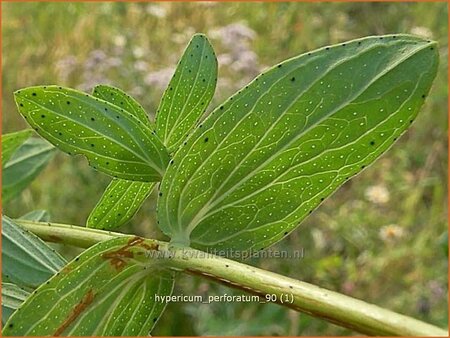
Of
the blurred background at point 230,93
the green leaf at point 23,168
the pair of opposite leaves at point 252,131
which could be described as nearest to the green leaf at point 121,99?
the pair of opposite leaves at point 252,131

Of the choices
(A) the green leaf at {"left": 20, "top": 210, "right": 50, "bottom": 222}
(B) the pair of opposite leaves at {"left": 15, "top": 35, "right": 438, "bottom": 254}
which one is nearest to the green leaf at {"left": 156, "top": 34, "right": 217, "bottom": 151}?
(B) the pair of opposite leaves at {"left": 15, "top": 35, "right": 438, "bottom": 254}

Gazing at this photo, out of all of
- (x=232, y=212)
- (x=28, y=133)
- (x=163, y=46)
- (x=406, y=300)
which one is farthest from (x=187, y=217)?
(x=163, y=46)

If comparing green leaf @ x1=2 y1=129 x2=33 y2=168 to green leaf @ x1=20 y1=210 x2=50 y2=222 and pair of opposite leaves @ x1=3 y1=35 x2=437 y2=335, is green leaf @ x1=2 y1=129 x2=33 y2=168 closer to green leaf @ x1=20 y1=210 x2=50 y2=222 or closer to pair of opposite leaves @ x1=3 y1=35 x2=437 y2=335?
green leaf @ x1=20 y1=210 x2=50 y2=222

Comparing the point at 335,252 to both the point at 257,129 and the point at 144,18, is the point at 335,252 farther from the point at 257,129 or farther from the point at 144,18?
the point at 257,129

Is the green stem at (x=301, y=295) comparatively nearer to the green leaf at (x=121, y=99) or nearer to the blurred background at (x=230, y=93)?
the green leaf at (x=121, y=99)

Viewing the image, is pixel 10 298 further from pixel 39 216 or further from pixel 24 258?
pixel 39 216

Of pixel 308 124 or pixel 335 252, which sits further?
pixel 335 252
